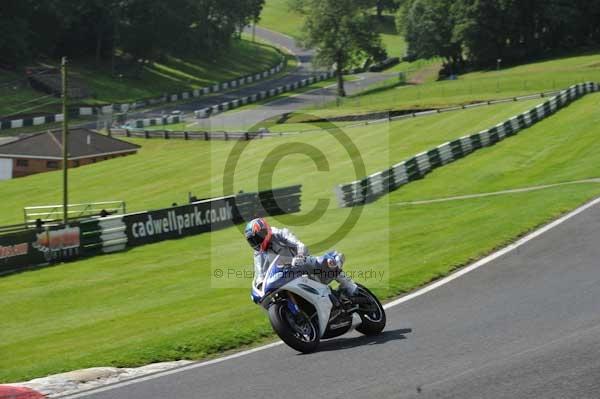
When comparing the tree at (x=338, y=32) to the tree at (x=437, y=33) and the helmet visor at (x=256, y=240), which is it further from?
the helmet visor at (x=256, y=240)

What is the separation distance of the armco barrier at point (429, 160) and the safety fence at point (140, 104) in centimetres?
5186

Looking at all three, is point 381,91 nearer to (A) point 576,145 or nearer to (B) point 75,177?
(B) point 75,177

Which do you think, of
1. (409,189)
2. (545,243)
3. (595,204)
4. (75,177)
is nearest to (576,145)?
(409,189)

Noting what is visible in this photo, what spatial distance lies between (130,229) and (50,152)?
31941mm

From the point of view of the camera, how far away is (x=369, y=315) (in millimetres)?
12711

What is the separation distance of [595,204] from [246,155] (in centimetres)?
3503

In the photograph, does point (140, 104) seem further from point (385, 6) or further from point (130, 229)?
point (385, 6)

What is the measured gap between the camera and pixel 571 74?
87.8m

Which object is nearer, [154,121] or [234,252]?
[234,252]

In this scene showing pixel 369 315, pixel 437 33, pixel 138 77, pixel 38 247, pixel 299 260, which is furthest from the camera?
pixel 138 77

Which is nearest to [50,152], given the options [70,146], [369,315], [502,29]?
[70,146]

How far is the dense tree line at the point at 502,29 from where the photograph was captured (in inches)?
4230

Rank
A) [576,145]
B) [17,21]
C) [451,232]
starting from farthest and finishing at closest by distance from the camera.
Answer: [17,21]
[576,145]
[451,232]

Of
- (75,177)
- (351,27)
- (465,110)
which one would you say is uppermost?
(351,27)
